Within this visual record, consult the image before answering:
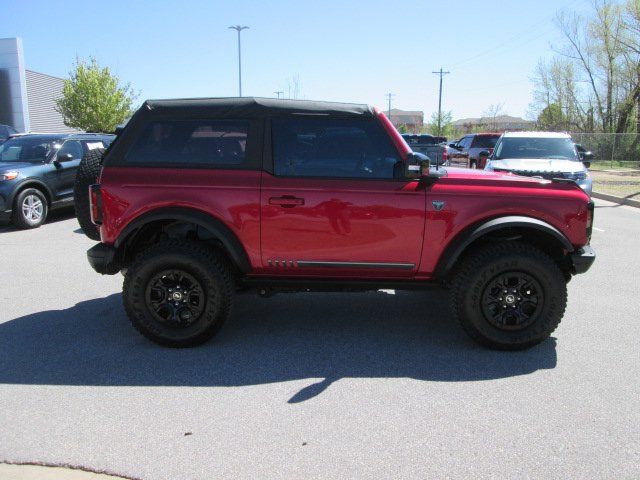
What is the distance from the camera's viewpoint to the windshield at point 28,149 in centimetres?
1044

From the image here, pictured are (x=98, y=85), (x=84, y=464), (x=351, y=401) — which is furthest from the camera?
(x=98, y=85)

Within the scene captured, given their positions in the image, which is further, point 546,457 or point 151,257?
point 151,257

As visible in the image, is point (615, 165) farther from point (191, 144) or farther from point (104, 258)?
point (104, 258)

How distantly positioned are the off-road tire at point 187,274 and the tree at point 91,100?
27.8m

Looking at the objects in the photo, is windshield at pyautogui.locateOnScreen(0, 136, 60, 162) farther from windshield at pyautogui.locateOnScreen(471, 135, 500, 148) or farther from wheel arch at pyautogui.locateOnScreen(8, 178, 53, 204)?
windshield at pyautogui.locateOnScreen(471, 135, 500, 148)

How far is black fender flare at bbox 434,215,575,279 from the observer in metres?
4.07

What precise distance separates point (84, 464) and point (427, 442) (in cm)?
182

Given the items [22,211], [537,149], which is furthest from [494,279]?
[22,211]

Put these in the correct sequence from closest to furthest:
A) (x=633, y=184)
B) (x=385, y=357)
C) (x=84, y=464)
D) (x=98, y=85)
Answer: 1. (x=84, y=464)
2. (x=385, y=357)
3. (x=633, y=184)
4. (x=98, y=85)

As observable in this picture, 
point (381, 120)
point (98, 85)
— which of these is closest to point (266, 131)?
point (381, 120)

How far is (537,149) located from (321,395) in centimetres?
950

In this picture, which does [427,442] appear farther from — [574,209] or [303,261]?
[574,209]

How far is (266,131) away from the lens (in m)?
4.22

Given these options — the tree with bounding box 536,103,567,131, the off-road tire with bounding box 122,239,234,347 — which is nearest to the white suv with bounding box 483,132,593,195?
the off-road tire with bounding box 122,239,234,347
